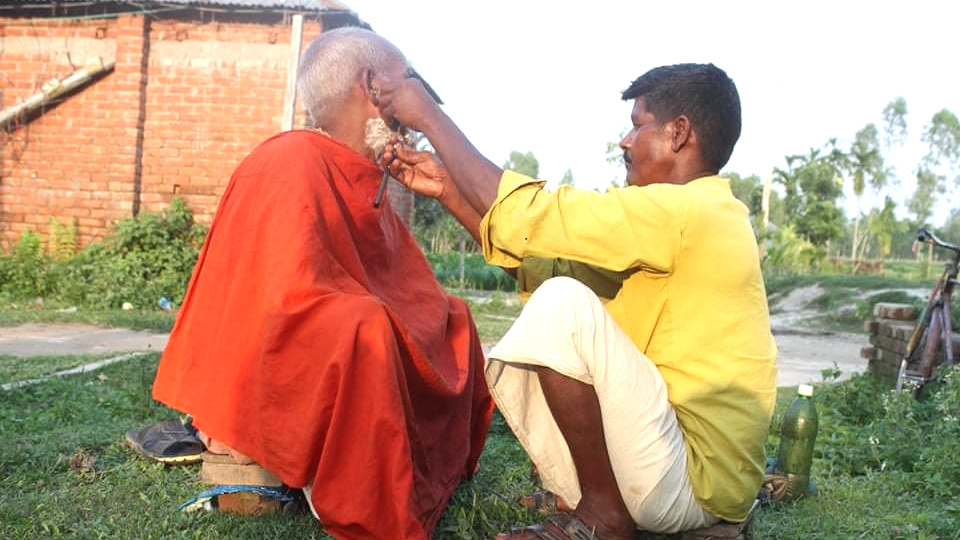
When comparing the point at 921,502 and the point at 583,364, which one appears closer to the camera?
the point at 583,364

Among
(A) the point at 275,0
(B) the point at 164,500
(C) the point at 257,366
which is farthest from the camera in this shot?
(A) the point at 275,0

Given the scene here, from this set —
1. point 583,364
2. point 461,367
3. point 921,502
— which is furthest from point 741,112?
point 921,502

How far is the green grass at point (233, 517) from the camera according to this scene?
8.52 ft

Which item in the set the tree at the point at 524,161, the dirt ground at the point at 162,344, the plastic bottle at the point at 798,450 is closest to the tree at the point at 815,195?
the dirt ground at the point at 162,344

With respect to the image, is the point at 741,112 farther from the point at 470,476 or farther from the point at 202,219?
the point at 202,219

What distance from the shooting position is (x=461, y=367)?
3090mm

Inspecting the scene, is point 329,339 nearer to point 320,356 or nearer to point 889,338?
point 320,356

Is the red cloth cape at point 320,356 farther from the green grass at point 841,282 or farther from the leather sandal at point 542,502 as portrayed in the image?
the green grass at point 841,282

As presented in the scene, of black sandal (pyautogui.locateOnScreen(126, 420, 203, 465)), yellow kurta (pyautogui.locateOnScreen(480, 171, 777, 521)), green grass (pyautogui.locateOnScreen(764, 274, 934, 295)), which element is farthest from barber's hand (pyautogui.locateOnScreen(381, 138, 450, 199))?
green grass (pyautogui.locateOnScreen(764, 274, 934, 295))

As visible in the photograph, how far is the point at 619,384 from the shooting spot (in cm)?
226

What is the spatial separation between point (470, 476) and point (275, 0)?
774 centimetres

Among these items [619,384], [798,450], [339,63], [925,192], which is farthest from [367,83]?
[925,192]

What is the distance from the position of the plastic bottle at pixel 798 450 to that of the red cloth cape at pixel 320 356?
4.56 feet

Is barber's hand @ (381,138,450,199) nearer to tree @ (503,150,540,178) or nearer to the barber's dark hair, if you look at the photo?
the barber's dark hair
